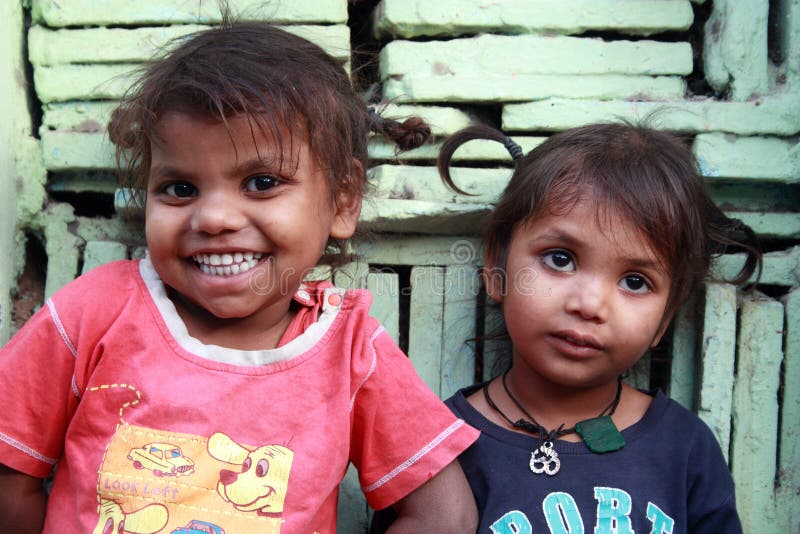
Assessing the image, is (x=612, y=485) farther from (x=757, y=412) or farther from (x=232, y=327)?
(x=232, y=327)

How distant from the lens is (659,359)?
2.18 metres

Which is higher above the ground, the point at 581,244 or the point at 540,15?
the point at 540,15

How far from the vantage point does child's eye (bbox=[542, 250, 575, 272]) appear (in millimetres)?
1748

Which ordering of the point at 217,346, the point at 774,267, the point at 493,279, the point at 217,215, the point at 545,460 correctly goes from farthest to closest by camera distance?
the point at 774,267 < the point at 493,279 < the point at 545,460 < the point at 217,346 < the point at 217,215

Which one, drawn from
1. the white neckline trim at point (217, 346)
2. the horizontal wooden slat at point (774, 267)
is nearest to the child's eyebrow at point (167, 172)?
the white neckline trim at point (217, 346)

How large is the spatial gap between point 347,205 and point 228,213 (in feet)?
1.11

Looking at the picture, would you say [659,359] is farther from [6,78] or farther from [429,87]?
[6,78]

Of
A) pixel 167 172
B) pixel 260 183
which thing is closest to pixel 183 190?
pixel 167 172

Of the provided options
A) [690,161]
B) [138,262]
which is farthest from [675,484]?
[138,262]

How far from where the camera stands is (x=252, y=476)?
1.55m

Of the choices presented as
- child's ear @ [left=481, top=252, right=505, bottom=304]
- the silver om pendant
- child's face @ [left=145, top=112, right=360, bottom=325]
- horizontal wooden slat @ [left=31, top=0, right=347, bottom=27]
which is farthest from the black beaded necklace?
horizontal wooden slat @ [left=31, top=0, right=347, bottom=27]

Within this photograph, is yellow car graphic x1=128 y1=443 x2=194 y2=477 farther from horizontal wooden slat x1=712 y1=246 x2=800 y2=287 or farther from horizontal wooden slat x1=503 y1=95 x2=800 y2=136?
horizontal wooden slat x1=712 y1=246 x2=800 y2=287

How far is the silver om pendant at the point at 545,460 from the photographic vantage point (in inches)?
68.6

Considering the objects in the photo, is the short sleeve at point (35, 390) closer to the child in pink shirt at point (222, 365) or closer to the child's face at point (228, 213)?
the child in pink shirt at point (222, 365)
